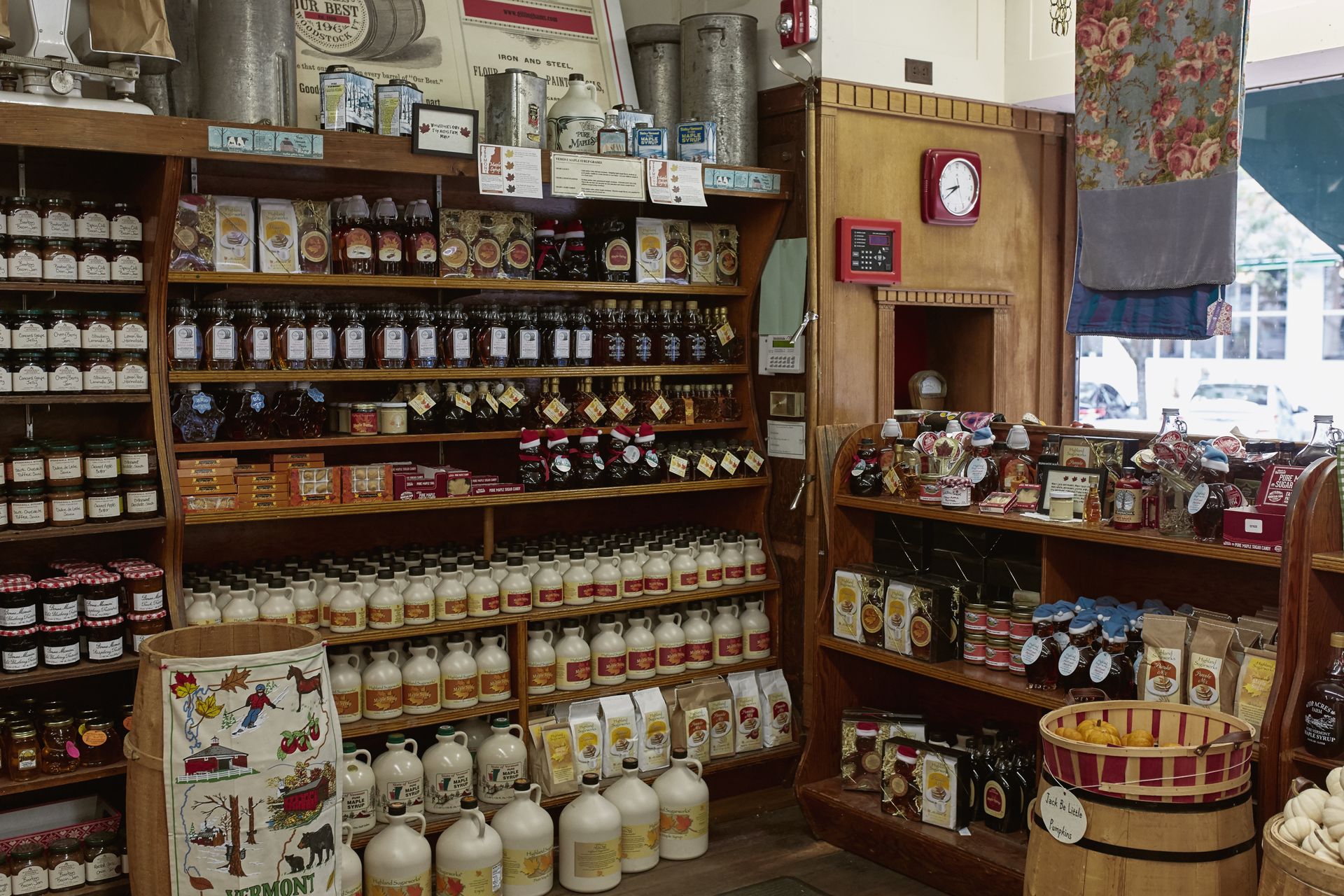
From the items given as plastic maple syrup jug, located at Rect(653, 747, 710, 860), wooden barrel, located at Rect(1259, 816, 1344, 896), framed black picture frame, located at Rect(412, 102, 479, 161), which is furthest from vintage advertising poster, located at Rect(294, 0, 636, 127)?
wooden barrel, located at Rect(1259, 816, 1344, 896)

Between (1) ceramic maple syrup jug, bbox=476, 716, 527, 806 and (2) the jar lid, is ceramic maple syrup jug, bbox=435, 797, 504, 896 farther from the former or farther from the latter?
(2) the jar lid

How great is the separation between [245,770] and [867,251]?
2.77 meters

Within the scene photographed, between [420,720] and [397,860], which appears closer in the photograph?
[397,860]

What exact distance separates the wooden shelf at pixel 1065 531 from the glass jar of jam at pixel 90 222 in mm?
2410

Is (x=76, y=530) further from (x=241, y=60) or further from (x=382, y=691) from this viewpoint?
(x=241, y=60)

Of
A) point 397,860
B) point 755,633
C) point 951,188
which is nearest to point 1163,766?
point 397,860

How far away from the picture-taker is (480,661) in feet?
13.1

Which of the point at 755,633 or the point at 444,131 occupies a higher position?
the point at 444,131

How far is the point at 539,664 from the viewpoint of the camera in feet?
13.4

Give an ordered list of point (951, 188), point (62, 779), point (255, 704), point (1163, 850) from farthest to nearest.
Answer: point (951, 188), point (62, 779), point (255, 704), point (1163, 850)

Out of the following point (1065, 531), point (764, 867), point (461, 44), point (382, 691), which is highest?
point (461, 44)

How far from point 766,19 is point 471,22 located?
108 cm

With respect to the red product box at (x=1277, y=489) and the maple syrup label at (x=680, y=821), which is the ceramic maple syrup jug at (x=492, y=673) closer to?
the maple syrup label at (x=680, y=821)

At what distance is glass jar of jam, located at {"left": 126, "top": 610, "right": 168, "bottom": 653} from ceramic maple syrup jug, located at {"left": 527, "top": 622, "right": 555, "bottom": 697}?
1172 mm
